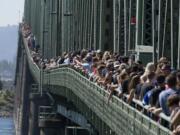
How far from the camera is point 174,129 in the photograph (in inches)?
530

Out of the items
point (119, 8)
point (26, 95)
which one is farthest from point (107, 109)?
point (26, 95)

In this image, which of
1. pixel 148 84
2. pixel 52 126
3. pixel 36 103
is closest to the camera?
pixel 148 84

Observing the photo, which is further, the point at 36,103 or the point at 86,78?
the point at 36,103

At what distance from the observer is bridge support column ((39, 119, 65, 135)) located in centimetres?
6278

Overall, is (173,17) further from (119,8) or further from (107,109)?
(119,8)

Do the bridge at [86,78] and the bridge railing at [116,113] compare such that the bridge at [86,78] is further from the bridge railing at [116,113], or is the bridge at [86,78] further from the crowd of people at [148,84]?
the crowd of people at [148,84]

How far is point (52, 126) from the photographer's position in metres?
63.0

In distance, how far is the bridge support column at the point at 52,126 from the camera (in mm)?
62781

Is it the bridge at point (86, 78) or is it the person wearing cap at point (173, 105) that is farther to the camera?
the bridge at point (86, 78)

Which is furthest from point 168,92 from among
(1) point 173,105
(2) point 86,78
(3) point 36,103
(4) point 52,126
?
(3) point 36,103

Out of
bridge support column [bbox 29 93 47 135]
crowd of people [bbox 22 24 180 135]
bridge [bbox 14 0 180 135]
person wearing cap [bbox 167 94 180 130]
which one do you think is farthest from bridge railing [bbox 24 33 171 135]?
bridge support column [bbox 29 93 47 135]

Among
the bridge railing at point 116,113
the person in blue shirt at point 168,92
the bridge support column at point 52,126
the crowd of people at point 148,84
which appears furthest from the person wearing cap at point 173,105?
the bridge support column at point 52,126

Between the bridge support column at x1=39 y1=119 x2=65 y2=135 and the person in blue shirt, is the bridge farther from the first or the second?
the person in blue shirt

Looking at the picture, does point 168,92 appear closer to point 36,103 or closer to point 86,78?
point 86,78
